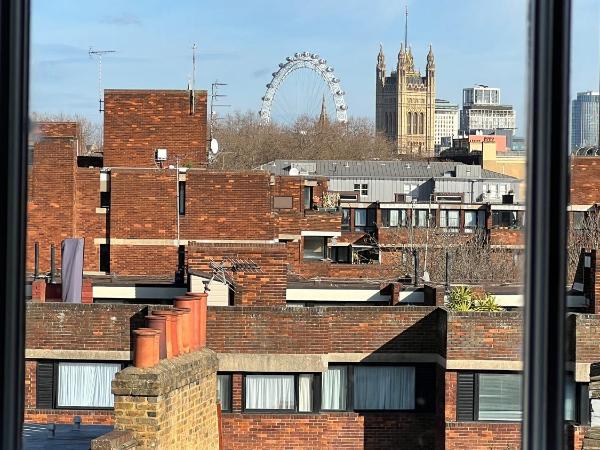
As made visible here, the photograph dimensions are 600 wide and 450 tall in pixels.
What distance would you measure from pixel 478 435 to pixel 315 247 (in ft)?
61.3

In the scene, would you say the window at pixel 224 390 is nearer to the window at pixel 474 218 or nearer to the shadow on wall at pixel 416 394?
the shadow on wall at pixel 416 394

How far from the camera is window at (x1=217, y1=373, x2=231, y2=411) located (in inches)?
569

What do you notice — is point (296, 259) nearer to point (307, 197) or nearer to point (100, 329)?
point (307, 197)

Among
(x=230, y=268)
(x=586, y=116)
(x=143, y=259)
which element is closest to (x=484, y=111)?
(x=143, y=259)

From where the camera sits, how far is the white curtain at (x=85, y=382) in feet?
47.2

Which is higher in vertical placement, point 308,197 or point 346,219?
point 308,197

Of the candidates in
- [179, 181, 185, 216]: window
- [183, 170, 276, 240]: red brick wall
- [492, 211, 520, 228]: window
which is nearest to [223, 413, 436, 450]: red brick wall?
[183, 170, 276, 240]: red brick wall

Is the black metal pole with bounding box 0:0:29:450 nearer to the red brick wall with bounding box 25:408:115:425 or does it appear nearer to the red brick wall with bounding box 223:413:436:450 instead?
the red brick wall with bounding box 25:408:115:425

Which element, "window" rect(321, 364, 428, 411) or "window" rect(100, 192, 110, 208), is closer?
"window" rect(321, 364, 428, 411)

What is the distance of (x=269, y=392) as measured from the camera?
14703mm

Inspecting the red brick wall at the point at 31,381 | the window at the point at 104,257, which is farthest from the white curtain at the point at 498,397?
the window at the point at 104,257

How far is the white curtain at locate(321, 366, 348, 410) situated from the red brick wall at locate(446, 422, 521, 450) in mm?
1420

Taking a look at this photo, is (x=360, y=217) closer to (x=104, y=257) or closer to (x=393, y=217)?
(x=393, y=217)

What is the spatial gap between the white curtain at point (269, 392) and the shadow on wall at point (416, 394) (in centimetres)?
102
